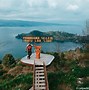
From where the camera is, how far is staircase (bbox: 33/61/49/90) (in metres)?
21.1

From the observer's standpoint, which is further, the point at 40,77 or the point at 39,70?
the point at 39,70

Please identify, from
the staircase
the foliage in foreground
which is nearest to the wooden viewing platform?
the staircase

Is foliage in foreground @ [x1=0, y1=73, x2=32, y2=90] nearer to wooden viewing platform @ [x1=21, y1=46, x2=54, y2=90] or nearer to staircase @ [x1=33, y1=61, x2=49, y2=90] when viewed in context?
wooden viewing platform @ [x1=21, y1=46, x2=54, y2=90]

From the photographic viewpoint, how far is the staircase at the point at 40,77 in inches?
830

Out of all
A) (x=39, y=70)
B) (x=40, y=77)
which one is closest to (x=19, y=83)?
(x=39, y=70)

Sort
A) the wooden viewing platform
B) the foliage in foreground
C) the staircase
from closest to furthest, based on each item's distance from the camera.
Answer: the staircase < the wooden viewing platform < the foliage in foreground

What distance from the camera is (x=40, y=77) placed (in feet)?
72.1

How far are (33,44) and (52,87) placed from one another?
14.1ft

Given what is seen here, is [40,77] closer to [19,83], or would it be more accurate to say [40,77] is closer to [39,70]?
[39,70]

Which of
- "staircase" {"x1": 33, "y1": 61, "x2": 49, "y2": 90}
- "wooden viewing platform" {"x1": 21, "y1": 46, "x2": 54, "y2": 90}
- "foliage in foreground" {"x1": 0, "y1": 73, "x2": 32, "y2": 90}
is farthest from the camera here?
"foliage in foreground" {"x1": 0, "y1": 73, "x2": 32, "y2": 90}

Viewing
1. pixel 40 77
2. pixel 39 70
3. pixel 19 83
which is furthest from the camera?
pixel 19 83

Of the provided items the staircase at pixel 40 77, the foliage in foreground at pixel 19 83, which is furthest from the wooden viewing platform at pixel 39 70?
the foliage in foreground at pixel 19 83

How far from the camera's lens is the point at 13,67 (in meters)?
29.7

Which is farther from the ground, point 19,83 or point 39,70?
point 39,70
